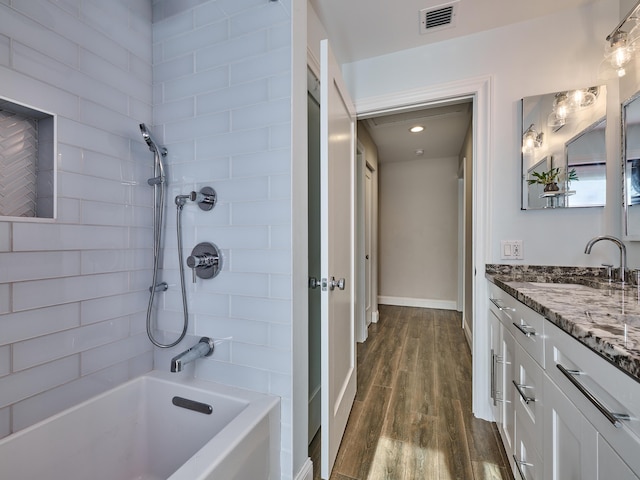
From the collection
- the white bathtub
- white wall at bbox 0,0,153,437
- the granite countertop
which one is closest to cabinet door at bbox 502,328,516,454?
the granite countertop

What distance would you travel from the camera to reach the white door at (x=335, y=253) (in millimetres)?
1280

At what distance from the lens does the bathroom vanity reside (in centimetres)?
56

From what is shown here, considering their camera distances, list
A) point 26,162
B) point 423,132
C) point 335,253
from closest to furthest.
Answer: point 26,162, point 335,253, point 423,132

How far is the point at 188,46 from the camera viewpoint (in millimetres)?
1380

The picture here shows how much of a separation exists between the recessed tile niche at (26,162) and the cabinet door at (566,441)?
182cm

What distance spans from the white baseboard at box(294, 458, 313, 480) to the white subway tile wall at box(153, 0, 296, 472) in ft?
0.29

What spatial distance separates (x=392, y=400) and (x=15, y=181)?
2355 mm

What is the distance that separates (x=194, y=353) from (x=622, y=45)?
101 inches

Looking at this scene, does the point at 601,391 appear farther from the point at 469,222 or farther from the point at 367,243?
the point at 367,243

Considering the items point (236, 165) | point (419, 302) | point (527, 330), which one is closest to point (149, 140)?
point (236, 165)

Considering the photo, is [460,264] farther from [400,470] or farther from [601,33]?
[400,470]

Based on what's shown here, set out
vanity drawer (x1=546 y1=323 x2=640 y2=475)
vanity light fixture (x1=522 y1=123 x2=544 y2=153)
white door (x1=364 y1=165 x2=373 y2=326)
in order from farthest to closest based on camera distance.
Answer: white door (x1=364 y1=165 x2=373 y2=326) → vanity light fixture (x1=522 y1=123 x2=544 y2=153) → vanity drawer (x1=546 y1=323 x2=640 y2=475)

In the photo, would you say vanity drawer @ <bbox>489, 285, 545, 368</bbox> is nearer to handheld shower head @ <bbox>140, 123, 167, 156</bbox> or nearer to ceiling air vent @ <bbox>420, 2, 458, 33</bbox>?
ceiling air vent @ <bbox>420, 2, 458, 33</bbox>

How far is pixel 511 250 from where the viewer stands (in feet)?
5.65
